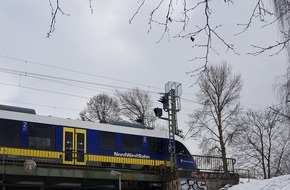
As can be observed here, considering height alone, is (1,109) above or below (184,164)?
above

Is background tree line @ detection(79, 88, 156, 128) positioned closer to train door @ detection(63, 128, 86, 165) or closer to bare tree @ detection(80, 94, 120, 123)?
bare tree @ detection(80, 94, 120, 123)

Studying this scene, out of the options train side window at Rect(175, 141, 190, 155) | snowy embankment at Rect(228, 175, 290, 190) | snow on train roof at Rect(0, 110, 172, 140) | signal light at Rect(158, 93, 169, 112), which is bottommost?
snowy embankment at Rect(228, 175, 290, 190)

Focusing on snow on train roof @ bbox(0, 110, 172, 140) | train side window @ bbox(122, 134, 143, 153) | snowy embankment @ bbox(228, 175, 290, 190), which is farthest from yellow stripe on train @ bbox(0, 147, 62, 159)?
snowy embankment @ bbox(228, 175, 290, 190)

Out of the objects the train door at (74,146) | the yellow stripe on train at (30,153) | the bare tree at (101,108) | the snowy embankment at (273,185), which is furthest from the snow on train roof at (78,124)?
the bare tree at (101,108)

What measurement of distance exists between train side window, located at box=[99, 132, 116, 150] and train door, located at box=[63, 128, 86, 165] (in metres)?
1.05

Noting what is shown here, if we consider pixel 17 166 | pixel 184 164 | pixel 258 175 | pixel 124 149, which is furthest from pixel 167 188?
pixel 258 175

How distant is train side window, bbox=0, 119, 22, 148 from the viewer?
20469 mm

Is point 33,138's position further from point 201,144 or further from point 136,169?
point 201,144

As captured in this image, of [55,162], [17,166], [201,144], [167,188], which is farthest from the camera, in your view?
[201,144]

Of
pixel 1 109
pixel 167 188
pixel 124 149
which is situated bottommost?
pixel 167 188

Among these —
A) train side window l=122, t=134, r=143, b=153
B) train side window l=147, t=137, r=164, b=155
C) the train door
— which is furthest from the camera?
train side window l=147, t=137, r=164, b=155

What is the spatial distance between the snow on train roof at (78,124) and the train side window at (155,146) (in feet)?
0.93

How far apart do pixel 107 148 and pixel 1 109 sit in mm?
5584

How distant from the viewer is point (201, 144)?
3841 cm
